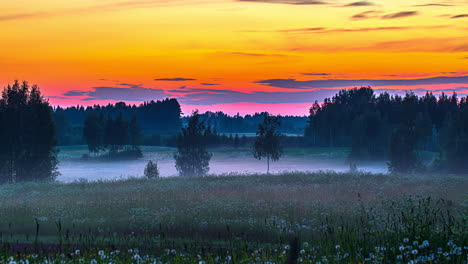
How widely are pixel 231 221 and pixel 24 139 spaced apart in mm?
36197

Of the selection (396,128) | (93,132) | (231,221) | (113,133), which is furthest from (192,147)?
(93,132)

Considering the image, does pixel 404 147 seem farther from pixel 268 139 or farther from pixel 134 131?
pixel 134 131

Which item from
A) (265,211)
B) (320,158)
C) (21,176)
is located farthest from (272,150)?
(320,158)

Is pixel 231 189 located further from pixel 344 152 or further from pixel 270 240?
pixel 344 152

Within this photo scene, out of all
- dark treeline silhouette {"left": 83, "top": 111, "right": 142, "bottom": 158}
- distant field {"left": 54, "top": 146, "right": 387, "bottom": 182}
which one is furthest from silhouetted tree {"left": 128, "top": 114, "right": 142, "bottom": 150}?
distant field {"left": 54, "top": 146, "right": 387, "bottom": 182}

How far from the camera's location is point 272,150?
56656mm

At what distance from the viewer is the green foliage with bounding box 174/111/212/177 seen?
52.2 meters

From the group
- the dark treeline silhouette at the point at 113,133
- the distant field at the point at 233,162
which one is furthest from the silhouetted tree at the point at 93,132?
the distant field at the point at 233,162

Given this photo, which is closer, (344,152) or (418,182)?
(418,182)

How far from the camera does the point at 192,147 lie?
5275 centimetres

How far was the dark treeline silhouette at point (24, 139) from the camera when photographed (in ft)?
153

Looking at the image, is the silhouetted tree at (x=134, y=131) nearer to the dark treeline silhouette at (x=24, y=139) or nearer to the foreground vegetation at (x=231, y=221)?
the dark treeline silhouette at (x=24, y=139)

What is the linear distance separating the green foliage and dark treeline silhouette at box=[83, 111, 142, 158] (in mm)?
46887

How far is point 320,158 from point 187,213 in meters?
84.6
